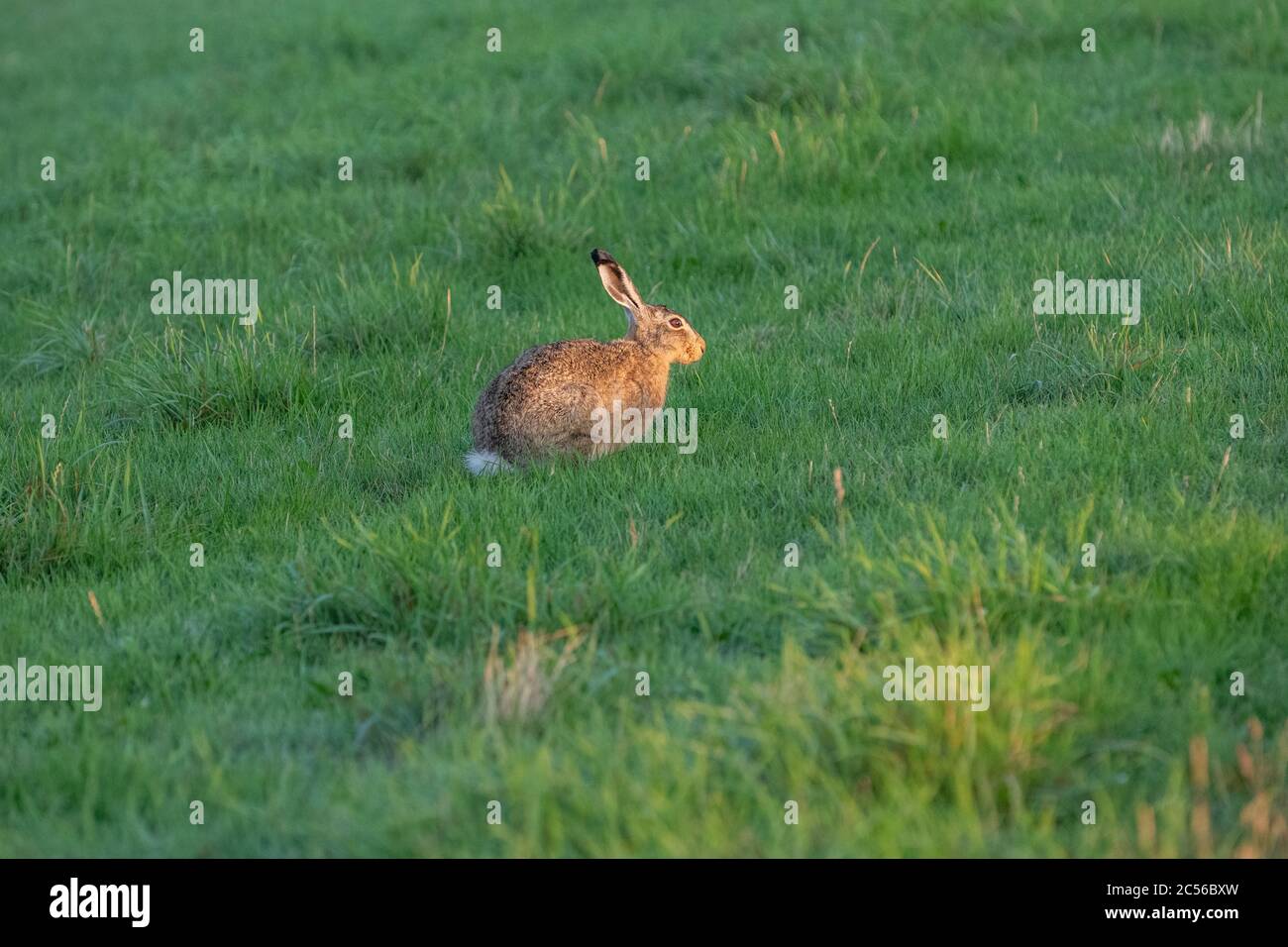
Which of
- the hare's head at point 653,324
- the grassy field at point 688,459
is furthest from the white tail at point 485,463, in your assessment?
the hare's head at point 653,324

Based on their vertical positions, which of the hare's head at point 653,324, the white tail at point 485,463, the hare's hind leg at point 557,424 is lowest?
the white tail at point 485,463

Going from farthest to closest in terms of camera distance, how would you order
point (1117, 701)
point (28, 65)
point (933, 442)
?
point (28, 65) → point (933, 442) → point (1117, 701)

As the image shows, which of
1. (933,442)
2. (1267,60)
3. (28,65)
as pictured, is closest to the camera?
(933,442)

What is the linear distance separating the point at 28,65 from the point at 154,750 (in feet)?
51.1

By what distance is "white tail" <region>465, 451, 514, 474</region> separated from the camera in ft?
23.1

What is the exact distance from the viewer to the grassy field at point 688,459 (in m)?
4.27

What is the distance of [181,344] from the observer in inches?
334

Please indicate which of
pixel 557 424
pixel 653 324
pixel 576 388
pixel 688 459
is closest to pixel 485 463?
pixel 557 424

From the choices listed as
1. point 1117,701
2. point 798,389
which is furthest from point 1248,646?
point 798,389

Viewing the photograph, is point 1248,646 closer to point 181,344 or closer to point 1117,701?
point 1117,701

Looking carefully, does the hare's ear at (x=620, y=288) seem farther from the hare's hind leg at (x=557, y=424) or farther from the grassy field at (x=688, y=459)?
the hare's hind leg at (x=557, y=424)

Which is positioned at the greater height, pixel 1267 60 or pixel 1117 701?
pixel 1267 60

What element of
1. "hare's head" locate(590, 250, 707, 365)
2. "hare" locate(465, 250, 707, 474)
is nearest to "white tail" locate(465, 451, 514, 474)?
"hare" locate(465, 250, 707, 474)

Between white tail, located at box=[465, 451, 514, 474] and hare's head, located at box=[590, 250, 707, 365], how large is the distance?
3.93 ft
